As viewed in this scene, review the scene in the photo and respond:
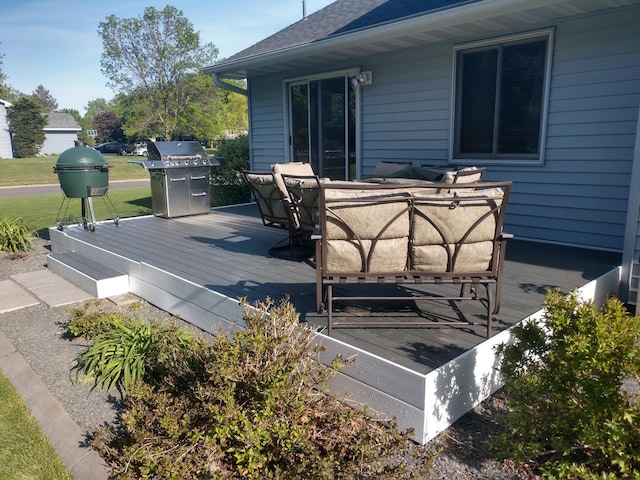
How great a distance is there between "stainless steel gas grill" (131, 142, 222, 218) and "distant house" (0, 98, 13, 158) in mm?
30183

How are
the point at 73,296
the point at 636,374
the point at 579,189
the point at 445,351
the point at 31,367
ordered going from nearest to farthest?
the point at 636,374
the point at 445,351
the point at 31,367
the point at 73,296
the point at 579,189

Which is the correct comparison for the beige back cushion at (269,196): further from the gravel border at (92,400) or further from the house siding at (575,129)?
the house siding at (575,129)

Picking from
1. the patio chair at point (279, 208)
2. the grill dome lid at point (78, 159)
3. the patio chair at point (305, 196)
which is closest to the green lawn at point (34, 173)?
the grill dome lid at point (78, 159)

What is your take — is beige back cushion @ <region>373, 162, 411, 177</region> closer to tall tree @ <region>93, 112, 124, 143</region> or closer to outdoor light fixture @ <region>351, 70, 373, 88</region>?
outdoor light fixture @ <region>351, 70, 373, 88</region>

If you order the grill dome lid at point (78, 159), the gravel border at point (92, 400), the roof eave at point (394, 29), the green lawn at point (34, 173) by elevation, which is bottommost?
the gravel border at point (92, 400)

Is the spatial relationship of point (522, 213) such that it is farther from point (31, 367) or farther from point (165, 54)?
point (165, 54)

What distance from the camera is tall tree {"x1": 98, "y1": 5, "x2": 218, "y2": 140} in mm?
35156

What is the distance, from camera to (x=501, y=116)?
5.50 metres

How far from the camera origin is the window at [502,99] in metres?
5.17

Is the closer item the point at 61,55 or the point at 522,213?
the point at 522,213

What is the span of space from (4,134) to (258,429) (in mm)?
36490

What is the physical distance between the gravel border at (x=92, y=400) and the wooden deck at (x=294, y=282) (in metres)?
0.20

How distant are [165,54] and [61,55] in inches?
367

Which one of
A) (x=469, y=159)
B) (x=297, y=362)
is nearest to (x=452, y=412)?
(x=297, y=362)
